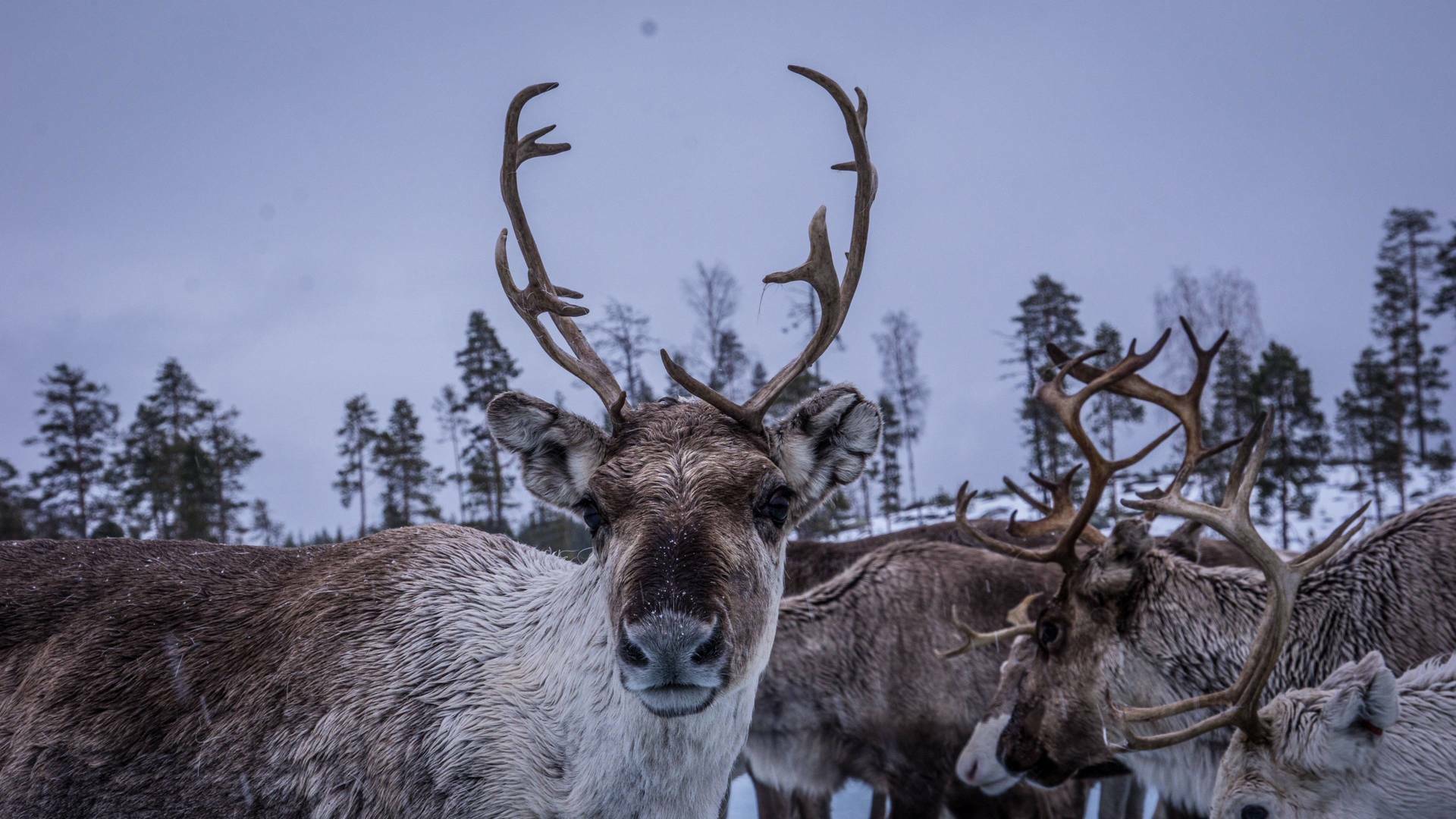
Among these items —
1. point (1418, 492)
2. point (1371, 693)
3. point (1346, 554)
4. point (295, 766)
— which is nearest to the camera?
point (295, 766)

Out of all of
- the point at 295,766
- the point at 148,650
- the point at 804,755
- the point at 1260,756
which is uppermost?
the point at 148,650

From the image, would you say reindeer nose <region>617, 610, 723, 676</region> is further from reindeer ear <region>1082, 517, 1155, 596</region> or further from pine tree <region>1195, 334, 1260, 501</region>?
pine tree <region>1195, 334, 1260, 501</region>

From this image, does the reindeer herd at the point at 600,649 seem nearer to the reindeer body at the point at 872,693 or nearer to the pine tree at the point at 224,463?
the reindeer body at the point at 872,693

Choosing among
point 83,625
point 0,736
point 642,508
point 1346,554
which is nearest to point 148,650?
point 83,625

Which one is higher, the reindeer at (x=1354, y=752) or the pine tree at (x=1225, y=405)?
the pine tree at (x=1225, y=405)

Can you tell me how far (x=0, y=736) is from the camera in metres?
3.87

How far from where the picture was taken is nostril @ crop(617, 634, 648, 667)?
9.30ft

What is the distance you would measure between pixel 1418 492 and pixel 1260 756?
34.2m

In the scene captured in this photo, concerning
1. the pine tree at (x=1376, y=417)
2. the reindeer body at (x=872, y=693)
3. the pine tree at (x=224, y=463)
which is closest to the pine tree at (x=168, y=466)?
the pine tree at (x=224, y=463)

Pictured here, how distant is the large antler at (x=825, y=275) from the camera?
375cm

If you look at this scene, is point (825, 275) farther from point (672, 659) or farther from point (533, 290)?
point (672, 659)

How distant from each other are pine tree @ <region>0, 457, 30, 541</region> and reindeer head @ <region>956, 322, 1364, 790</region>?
23.7m

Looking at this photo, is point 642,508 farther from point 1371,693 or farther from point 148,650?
point 1371,693

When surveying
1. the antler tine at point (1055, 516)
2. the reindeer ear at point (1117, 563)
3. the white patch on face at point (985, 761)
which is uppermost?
the antler tine at point (1055, 516)
